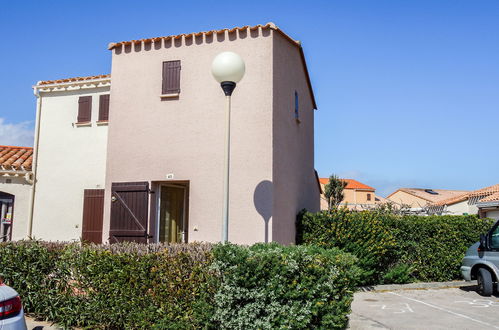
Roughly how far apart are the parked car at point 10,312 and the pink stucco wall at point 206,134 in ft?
18.0

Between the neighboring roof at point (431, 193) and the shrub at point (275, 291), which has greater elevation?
the neighboring roof at point (431, 193)

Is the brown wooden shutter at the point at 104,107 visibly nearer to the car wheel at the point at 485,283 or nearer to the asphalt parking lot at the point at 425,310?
the asphalt parking lot at the point at 425,310

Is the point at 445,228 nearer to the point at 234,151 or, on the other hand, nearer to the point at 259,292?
the point at 234,151

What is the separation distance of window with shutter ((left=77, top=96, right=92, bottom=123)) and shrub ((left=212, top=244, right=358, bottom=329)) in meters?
9.50

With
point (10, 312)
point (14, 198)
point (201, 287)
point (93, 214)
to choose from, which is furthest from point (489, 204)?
point (10, 312)

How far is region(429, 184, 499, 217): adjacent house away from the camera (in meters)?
19.0

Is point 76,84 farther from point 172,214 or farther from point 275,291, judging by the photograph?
point 275,291

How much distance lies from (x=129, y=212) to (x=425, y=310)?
22.0 ft

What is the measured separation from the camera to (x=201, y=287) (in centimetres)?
546

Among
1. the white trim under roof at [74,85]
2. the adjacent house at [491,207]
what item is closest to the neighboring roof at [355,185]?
the adjacent house at [491,207]

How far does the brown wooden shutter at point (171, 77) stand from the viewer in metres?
10.8

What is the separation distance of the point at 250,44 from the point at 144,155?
12.0 feet

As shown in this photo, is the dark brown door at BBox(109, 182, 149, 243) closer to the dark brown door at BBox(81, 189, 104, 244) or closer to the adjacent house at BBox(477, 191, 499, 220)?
the dark brown door at BBox(81, 189, 104, 244)

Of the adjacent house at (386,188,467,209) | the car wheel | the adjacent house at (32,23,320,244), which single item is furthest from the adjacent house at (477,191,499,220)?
the adjacent house at (386,188,467,209)
